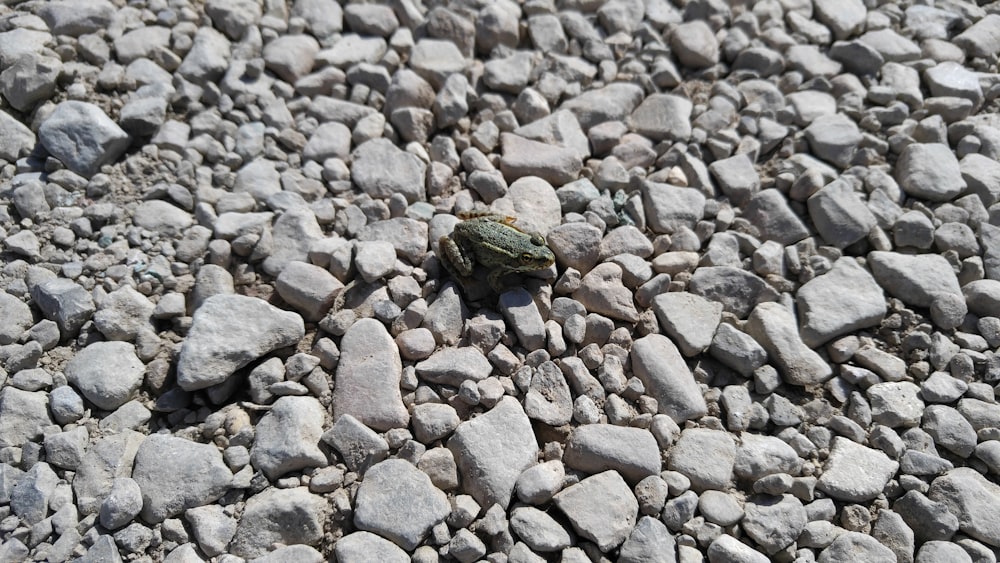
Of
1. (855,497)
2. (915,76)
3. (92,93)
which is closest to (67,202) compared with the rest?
(92,93)

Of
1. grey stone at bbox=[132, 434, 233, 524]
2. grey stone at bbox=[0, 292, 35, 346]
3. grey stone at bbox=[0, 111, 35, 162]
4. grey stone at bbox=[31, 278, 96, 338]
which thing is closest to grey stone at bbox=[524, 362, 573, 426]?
grey stone at bbox=[132, 434, 233, 524]

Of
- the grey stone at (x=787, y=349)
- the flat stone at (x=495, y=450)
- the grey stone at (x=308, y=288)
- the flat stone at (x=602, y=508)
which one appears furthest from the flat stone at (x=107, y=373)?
the grey stone at (x=787, y=349)

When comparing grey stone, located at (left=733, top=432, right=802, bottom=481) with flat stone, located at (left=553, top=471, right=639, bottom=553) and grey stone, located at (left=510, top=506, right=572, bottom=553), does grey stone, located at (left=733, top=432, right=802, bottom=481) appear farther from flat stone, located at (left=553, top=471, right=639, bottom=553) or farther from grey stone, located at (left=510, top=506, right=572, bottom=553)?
grey stone, located at (left=510, top=506, right=572, bottom=553)

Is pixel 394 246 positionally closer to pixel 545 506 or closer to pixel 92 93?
pixel 545 506

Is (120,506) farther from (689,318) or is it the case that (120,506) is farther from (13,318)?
(689,318)

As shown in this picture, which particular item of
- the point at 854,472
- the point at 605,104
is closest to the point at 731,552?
the point at 854,472

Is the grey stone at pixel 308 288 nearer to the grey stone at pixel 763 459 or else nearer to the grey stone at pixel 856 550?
the grey stone at pixel 763 459
